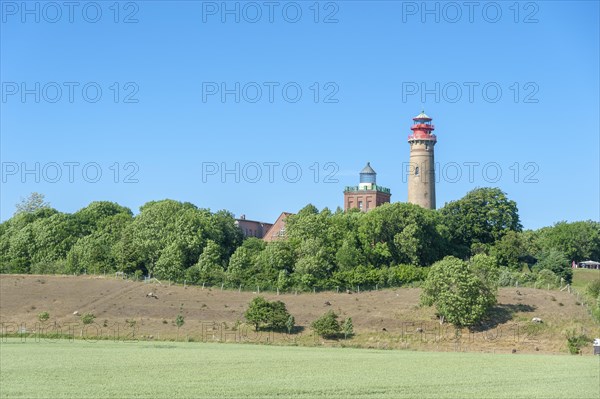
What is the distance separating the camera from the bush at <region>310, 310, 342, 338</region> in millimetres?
76325

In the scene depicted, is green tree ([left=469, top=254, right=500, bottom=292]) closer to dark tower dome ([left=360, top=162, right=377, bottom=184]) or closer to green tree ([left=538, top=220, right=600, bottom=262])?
green tree ([left=538, top=220, right=600, bottom=262])

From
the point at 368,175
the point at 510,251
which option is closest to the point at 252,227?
the point at 368,175

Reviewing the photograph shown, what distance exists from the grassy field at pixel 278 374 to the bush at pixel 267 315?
17.1m

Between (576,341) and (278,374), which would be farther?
(576,341)

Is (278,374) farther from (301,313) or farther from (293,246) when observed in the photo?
(293,246)

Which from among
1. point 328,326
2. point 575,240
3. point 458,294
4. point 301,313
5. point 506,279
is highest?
point 575,240

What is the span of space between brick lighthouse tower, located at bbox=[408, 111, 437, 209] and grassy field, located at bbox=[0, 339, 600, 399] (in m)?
73.8

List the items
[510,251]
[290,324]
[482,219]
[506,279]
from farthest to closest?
[482,219] → [510,251] → [506,279] → [290,324]

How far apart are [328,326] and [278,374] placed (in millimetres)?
32307

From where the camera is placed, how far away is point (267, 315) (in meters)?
78.4

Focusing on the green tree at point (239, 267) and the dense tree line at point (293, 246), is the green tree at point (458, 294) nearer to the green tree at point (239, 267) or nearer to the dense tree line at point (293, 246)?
the dense tree line at point (293, 246)

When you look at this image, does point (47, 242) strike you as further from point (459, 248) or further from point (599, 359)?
point (599, 359)

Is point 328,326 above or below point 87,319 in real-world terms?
below

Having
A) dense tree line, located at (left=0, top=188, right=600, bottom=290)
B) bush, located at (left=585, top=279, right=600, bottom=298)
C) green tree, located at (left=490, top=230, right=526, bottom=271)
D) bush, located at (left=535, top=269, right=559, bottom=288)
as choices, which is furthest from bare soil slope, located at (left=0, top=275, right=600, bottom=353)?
green tree, located at (left=490, top=230, right=526, bottom=271)
